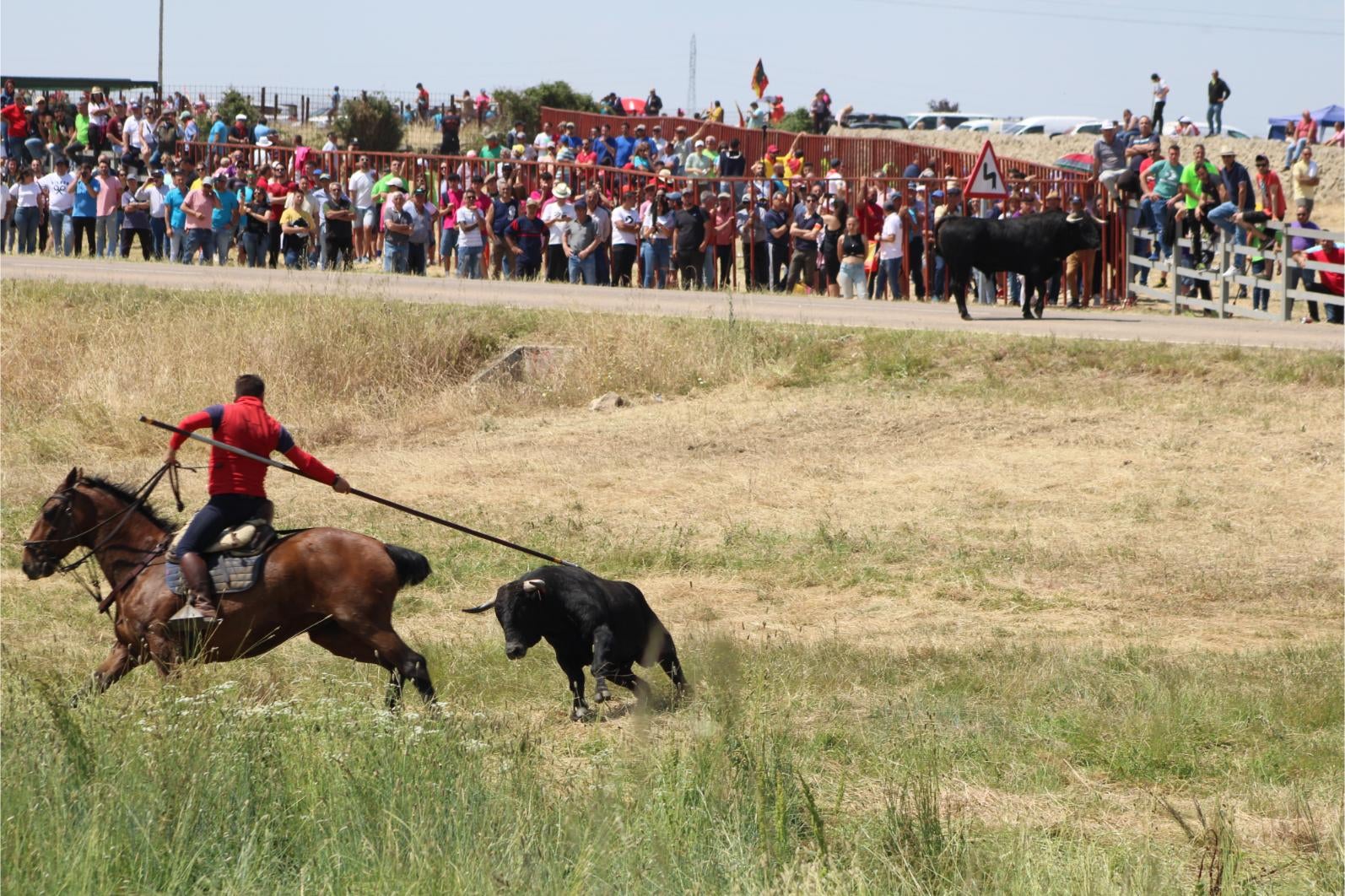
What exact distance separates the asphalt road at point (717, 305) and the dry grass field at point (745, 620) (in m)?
1.06

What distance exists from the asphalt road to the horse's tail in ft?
41.1

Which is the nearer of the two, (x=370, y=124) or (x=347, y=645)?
(x=347, y=645)

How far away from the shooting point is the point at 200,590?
Result: 9.38 m

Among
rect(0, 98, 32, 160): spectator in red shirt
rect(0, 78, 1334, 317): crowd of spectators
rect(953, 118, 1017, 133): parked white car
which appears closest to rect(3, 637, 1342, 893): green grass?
rect(0, 78, 1334, 317): crowd of spectators

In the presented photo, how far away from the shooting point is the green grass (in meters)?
6.05

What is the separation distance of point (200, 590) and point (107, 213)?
22974mm

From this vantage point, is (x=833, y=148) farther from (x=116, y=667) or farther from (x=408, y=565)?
(x=116, y=667)

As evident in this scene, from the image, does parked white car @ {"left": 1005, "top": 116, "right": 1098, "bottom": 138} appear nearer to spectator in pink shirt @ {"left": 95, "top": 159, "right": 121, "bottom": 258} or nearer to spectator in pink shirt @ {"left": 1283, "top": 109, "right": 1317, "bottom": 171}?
spectator in pink shirt @ {"left": 1283, "top": 109, "right": 1317, "bottom": 171}

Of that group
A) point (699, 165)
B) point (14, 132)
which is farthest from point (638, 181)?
point (14, 132)

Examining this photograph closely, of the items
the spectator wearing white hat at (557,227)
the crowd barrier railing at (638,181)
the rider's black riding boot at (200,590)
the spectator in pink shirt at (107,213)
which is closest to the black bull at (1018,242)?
the crowd barrier railing at (638,181)

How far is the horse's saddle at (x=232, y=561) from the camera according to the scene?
945 cm

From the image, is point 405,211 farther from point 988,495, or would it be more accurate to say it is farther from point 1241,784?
point 1241,784

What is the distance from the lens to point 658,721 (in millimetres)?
9359

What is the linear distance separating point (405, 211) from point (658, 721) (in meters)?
19.9
